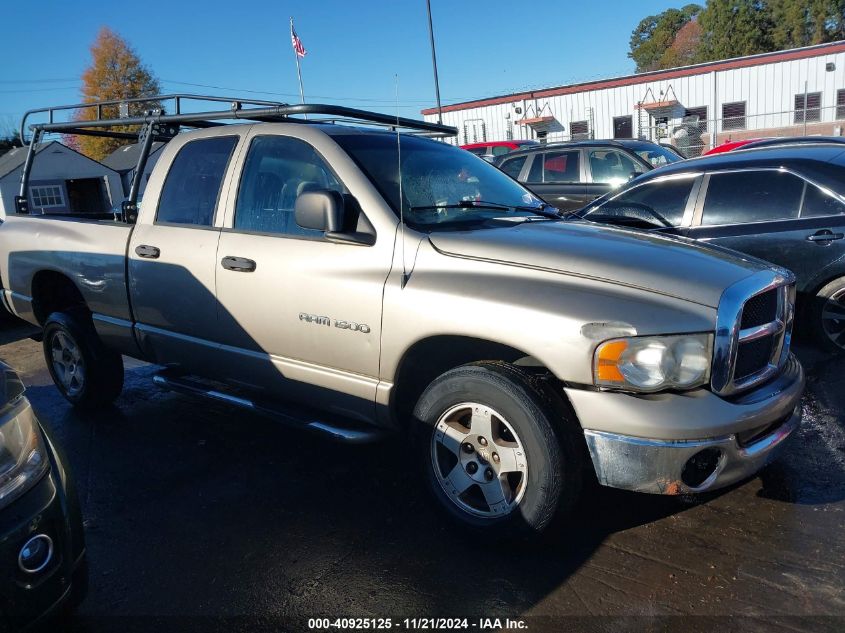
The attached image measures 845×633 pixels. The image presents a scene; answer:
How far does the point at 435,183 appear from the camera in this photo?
373 cm

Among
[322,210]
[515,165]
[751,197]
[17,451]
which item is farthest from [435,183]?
[515,165]

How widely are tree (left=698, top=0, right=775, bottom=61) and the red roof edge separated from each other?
92.9 ft

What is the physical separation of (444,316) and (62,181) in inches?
1229

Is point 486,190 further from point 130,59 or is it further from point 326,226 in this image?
point 130,59

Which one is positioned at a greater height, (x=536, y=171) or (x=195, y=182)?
(x=195, y=182)

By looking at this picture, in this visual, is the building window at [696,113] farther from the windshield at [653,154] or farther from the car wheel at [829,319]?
the car wheel at [829,319]

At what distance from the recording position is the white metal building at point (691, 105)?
90.1 feet

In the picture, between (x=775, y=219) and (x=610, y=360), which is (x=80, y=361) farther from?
(x=775, y=219)

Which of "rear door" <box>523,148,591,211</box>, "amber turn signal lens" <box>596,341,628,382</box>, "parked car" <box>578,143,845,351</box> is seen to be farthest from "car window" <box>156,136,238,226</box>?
"rear door" <box>523,148,591,211</box>

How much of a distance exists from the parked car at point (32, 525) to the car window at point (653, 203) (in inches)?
187

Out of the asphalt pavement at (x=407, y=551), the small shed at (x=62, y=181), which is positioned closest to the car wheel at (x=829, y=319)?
the asphalt pavement at (x=407, y=551)

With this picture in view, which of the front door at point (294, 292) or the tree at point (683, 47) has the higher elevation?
the tree at point (683, 47)

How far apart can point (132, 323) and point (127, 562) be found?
186 cm

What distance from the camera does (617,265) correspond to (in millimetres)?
2836
